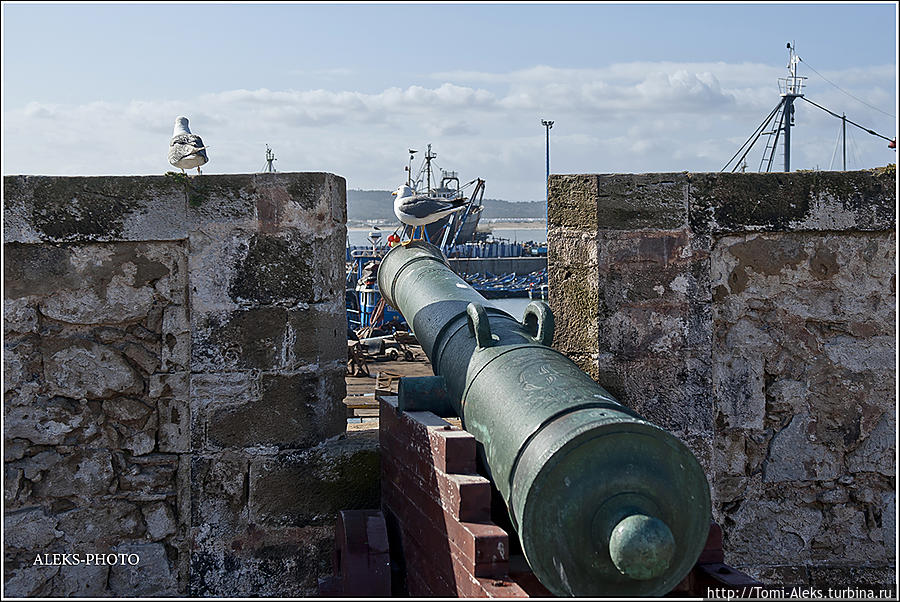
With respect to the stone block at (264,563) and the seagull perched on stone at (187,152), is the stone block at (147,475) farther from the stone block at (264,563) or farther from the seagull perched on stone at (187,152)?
the seagull perched on stone at (187,152)

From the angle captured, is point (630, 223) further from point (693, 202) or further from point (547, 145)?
point (547, 145)

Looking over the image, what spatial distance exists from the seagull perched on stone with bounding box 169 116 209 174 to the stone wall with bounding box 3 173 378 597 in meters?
0.23

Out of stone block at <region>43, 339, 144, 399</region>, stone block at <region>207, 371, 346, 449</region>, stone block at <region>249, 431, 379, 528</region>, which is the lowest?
stone block at <region>249, 431, 379, 528</region>

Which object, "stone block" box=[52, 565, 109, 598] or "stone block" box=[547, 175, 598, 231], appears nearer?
"stone block" box=[52, 565, 109, 598]

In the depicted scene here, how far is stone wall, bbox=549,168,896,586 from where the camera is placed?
12.9 ft

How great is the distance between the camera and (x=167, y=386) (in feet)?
12.4

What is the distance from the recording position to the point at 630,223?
3947 millimetres

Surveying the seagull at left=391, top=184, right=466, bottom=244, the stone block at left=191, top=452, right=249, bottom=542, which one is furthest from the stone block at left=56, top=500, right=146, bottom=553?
the seagull at left=391, top=184, right=466, bottom=244

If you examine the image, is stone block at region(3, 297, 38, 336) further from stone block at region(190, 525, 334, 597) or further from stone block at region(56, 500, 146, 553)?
stone block at region(190, 525, 334, 597)

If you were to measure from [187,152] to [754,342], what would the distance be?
2630 mm

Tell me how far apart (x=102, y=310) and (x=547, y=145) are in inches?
1314

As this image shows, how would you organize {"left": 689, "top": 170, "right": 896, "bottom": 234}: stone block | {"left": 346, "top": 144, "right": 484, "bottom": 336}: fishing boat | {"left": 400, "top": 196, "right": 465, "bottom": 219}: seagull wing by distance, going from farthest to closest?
1. {"left": 346, "top": 144, "right": 484, "bottom": 336}: fishing boat
2. {"left": 400, "top": 196, "right": 465, "bottom": 219}: seagull wing
3. {"left": 689, "top": 170, "right": 896, "bottom": 234}: stone block

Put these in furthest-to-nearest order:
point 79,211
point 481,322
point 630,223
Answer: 1. point 630,223
2. point 79,211
3. point 481,322

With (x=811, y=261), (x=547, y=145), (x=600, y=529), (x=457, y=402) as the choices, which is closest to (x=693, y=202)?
(x=811, y=261)
